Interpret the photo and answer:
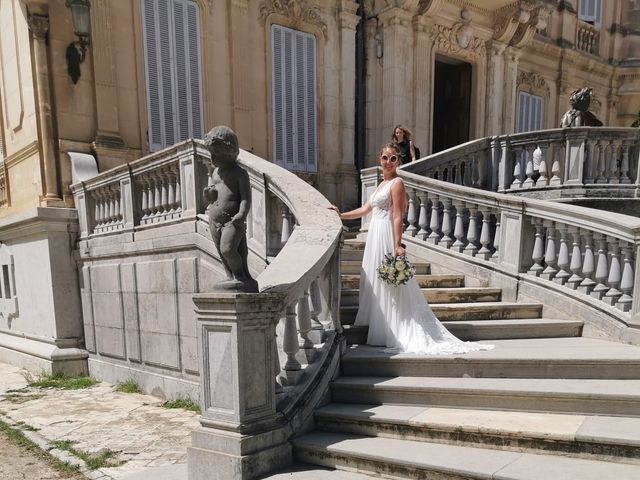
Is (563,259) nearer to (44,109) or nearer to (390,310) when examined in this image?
(390,310)

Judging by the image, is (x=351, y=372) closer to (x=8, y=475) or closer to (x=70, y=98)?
(x=8, y=475)

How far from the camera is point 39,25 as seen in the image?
7.41 m

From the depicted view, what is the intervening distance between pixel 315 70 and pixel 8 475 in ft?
29.7

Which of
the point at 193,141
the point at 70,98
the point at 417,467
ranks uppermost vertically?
the point at 70,98

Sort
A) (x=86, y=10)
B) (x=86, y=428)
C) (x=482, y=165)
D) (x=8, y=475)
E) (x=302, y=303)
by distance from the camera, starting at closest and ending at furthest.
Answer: (x=302, y=303) < (x=8, y=475) < (x=86, y=428) < (x=86, y=10) < (x=482, y=165)

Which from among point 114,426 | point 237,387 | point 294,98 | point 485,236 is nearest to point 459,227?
point 485,236

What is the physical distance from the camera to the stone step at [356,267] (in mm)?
6211

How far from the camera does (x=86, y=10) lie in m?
7.43

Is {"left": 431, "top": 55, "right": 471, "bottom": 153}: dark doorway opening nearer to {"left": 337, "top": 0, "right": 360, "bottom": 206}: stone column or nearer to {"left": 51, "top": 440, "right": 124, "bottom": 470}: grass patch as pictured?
{"left": 337, "top": 0, "right": 360, "bottom": 206}: stone column

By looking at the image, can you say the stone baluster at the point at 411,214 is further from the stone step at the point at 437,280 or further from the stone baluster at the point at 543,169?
the stone baluster at the point at 543,169

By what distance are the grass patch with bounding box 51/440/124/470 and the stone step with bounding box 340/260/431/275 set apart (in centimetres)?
331

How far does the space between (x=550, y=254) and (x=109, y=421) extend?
551cm

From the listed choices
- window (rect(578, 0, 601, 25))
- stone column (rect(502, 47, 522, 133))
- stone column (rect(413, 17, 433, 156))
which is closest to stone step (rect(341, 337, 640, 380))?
stone column (rect(413, 17, 433, 156))

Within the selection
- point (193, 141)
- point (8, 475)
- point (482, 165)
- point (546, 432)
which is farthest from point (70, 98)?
point (546, 432)
